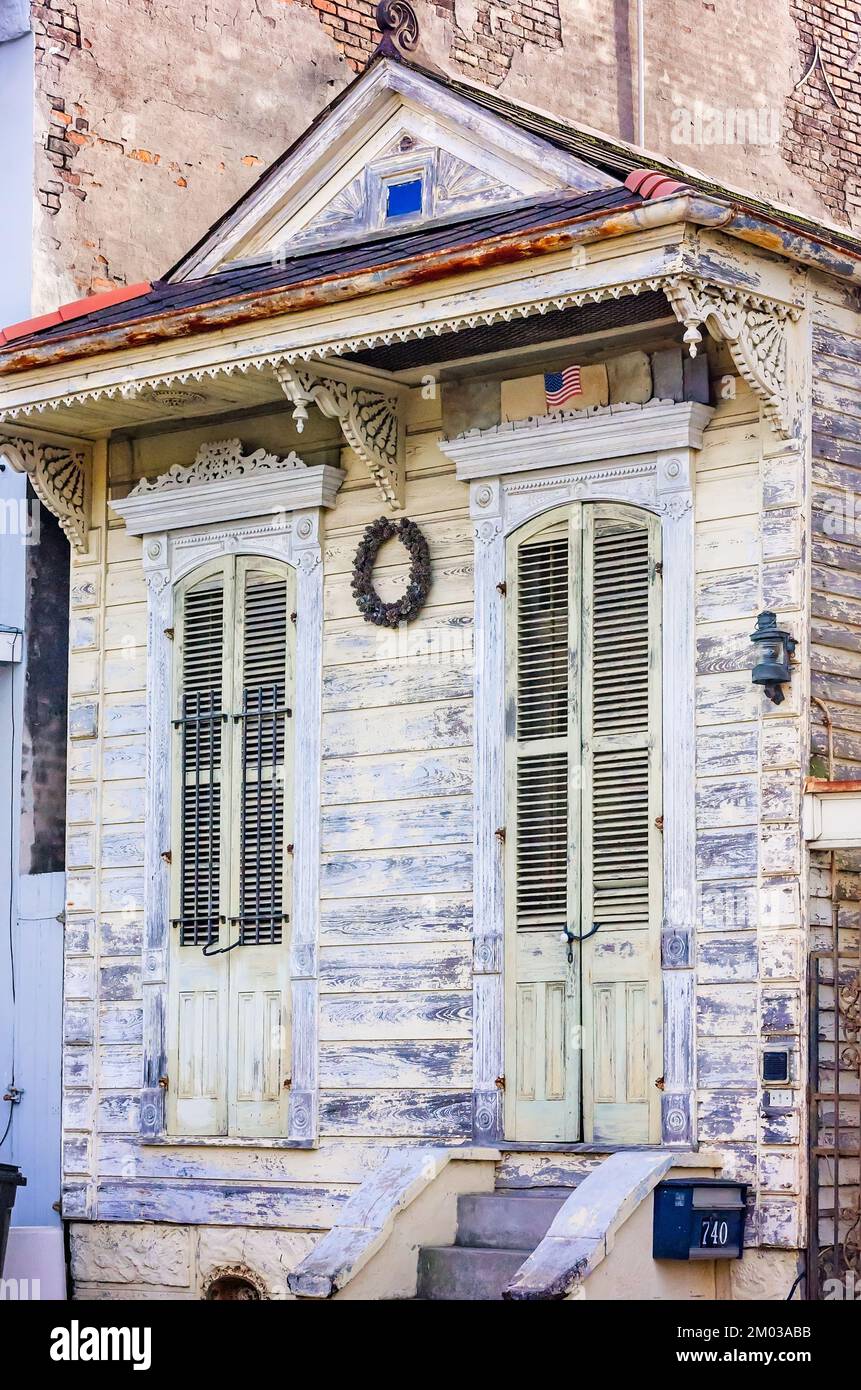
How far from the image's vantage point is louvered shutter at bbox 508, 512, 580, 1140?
11391mm

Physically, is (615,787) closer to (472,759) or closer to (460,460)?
(472,759)

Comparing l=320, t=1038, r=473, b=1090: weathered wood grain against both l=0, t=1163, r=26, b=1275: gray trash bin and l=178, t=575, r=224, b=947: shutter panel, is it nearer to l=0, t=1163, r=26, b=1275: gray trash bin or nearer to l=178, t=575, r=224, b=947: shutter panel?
l=178, t=575, r=224, b=947: shutter panel

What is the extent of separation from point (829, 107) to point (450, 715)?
897 centimetres

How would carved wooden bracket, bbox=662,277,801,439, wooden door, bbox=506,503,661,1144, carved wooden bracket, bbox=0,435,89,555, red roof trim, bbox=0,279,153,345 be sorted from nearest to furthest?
1. carved wooden bracket, bbox=662,277,801,439
2. wooden door, bbox=506,503,661,1144
3. red roof trim, bbox=0,279,153,345
4. carved wooden bracket, bbox=0,435,89,555

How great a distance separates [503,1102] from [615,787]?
164 cm

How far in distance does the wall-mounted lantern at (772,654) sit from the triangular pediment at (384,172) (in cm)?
258

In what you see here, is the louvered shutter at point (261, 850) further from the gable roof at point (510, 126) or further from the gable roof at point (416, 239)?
the gable roof at point (510, 126)

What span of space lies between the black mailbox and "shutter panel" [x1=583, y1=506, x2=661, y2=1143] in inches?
22.1

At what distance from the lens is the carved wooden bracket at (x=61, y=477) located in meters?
13.4

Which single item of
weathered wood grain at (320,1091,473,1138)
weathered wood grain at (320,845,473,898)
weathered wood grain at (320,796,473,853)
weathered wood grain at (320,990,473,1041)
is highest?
weathered wood grain at (320,796,473,853)

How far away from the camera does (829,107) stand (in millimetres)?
18953

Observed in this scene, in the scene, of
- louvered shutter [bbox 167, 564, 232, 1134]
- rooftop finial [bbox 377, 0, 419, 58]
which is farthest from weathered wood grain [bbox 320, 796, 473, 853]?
rooftop finial [bbox 377, 0, 419, 58]

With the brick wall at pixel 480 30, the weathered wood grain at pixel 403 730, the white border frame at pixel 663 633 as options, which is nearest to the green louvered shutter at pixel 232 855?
the weathered wood grain at pixel 403 730

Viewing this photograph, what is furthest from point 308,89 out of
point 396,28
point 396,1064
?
point 396,1064
